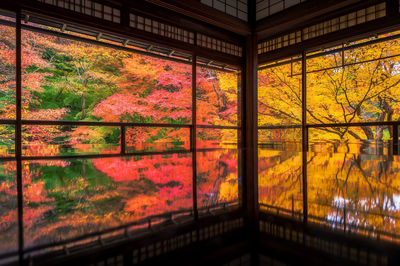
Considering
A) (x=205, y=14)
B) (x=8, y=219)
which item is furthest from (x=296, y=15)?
(x=8, y=219)

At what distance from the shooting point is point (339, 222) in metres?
0.62

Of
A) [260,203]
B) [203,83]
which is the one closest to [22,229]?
[260,203]

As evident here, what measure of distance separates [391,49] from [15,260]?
7.25 m

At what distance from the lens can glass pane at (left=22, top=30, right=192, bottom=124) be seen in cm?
680

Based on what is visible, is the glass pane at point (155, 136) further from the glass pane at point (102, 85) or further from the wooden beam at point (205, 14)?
the wooden beam at point (205, 14)

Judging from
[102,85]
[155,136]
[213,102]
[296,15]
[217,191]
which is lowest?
[217,191]

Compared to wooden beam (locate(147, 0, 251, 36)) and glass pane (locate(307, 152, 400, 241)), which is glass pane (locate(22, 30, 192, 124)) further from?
glass pane (locate(307, 152, 400, 241))

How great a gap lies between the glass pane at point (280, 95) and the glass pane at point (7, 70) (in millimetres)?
6449

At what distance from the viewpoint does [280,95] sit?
23.5 ft

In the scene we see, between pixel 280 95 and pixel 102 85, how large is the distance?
17.5ft

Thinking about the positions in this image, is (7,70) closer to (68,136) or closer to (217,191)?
(68,136)

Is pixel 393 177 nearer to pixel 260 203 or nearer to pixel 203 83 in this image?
pixel 260 203

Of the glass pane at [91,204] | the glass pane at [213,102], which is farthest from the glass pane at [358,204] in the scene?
the glass pane at [213,102]

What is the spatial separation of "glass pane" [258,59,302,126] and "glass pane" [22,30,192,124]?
2262 mm
